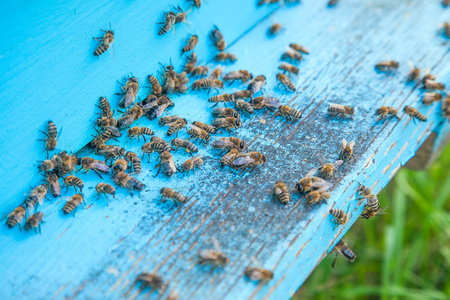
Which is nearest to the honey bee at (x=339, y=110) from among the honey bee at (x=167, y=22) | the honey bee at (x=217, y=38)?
the honey bee at (x=217, y=38)

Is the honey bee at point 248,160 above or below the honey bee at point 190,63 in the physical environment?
below

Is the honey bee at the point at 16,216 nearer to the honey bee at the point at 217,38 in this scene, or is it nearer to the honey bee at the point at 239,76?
the honey bee at the point at 239,76

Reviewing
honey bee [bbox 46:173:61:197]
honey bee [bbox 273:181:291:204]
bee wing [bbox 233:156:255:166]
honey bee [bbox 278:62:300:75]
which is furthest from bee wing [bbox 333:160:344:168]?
honey bee [bbox 46:173:61:197]

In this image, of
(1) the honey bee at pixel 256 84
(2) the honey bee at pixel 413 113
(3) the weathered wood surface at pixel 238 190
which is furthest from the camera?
(1) the honey bee at pixel 256 84

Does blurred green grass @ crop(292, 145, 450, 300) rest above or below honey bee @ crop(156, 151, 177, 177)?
above

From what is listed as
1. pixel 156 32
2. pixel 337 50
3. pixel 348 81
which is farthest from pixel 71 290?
pixel 337 50

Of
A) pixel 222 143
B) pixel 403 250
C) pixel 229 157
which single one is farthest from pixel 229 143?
pixel 403 250

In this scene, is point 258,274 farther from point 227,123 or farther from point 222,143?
point 227,123

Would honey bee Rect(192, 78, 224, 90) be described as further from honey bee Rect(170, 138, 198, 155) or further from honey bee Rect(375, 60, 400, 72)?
honey bee Rect(375, 60, 400, 72)
